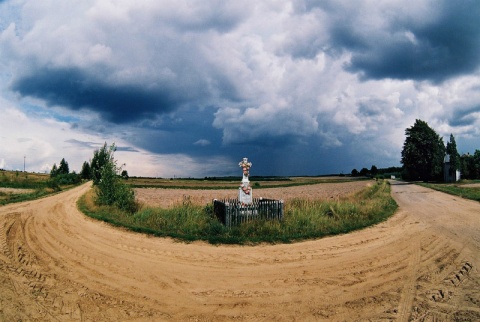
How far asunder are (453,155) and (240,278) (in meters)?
73.3

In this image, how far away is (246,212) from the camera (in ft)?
47.6

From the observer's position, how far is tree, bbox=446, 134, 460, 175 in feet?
209

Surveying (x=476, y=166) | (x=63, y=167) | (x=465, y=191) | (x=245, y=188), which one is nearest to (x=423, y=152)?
(x=476, y=166)

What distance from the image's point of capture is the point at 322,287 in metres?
7.53

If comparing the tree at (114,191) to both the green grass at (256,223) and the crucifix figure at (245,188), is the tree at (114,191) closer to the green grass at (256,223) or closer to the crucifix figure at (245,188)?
the green grass at (256,223)

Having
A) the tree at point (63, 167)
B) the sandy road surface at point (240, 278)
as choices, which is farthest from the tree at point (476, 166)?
the tree at point (63, 167)

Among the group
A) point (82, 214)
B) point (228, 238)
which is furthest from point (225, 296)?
point (82, 214)

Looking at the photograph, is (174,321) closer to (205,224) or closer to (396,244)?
(205,224)

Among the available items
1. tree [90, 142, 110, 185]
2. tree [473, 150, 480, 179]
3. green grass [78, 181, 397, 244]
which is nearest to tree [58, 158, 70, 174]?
tree [90, 142, 110, 185]

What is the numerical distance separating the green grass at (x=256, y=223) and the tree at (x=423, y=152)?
54.9 metres

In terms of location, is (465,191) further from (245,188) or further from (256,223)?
(256,223)

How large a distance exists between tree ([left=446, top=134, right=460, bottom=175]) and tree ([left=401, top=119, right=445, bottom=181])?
1760mm

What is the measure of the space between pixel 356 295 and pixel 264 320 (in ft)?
7.88

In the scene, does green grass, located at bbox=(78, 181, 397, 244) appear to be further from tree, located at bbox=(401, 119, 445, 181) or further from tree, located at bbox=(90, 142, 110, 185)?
tree, located at bbox=(401, 119, 445, 181)
